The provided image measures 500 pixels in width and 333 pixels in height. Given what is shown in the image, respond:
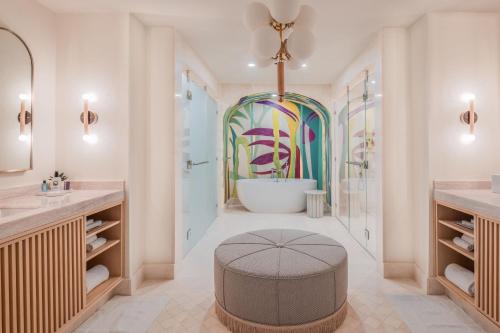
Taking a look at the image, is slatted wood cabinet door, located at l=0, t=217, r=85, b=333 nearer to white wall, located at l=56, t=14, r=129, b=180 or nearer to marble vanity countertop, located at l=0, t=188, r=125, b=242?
marble vanity countertop, located at l=0, t=188, r=125, b=242

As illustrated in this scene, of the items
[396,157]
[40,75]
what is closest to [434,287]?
[396,157]

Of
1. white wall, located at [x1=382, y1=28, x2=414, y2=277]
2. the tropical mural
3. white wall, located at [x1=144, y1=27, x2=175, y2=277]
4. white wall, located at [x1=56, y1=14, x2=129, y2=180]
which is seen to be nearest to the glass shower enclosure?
white wall, located at [x1=382, y1=28, x2=414, y2=277]

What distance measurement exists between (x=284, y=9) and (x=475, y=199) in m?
1.75

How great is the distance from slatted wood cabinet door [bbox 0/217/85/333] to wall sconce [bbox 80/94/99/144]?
784 millimetres

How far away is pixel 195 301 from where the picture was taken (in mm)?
2303

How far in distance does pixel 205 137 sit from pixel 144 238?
1.87m

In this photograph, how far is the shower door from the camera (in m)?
3.29

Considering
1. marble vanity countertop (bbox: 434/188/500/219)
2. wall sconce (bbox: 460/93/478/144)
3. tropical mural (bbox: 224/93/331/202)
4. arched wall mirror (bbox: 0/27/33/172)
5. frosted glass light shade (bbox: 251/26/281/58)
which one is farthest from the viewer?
tropical mural (bbox: 224/93/331/202)

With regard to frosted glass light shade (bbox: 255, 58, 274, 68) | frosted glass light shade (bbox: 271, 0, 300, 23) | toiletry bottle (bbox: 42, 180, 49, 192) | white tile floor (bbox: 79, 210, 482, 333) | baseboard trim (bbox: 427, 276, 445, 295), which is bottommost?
white tile floor (bbox: 79, 210, 482, 333)

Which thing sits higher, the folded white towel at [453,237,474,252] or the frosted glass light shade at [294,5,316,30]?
the frosted glass light shade at [294,5,316,30]

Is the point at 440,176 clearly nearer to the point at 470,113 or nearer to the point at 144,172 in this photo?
the point at 470,113

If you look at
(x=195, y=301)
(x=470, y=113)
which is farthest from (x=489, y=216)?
(x=195, y=301)

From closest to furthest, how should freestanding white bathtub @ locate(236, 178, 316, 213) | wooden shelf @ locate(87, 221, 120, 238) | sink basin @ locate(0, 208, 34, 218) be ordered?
sink basin @ locate(0, 208, 34, 218) < wooden shelf @ locate(87, 221, 120, 238) < freestanding white bathtub @ locate(236, 178, 316, 213)

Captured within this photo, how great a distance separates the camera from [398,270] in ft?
8.96
